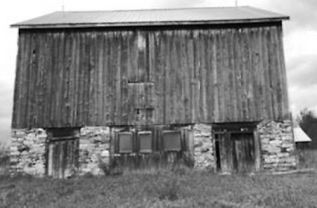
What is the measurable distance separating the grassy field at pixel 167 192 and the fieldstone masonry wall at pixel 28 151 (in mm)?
1240

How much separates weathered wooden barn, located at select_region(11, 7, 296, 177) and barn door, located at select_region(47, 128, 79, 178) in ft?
0.14

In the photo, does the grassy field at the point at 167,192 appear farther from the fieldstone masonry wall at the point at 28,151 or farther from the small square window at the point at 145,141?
the small square window at the point at 145,141

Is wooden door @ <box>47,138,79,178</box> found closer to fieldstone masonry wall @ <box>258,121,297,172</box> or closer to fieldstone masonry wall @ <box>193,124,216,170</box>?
fieldstone masonry wall @ <box>193,124,216,170</box>

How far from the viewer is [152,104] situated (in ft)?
45.5

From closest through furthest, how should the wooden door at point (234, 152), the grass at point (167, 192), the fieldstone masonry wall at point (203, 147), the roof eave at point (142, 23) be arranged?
the grass at point (167, 192)
the fieldstone masonry wall at point (203, 147)
the wooden door at point (234, 152)
the roof eave at point (142, 23)

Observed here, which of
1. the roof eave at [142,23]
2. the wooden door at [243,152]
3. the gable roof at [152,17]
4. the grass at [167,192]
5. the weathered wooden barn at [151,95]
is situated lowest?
the grass at [167,192]

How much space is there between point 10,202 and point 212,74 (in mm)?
9306

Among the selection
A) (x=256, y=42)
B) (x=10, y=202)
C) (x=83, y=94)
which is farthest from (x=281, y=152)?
(x=10, y=202)

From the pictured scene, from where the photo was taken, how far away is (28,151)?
1357cm

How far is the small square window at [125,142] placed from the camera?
13.6 meters

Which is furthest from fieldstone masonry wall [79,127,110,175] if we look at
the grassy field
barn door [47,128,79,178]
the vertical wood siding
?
the grassy field

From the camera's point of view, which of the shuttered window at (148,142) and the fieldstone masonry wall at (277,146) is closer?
the fieldstone masonry wall at (277,146)

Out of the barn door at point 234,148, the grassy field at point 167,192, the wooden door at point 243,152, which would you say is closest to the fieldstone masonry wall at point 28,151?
the grassy field at point 167,192

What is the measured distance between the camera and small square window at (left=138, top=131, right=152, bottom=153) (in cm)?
1359
